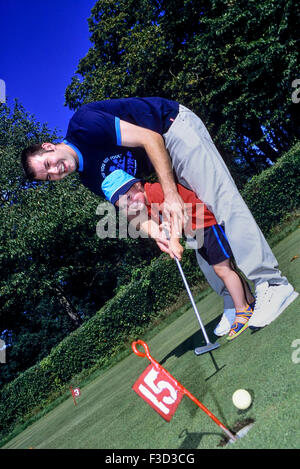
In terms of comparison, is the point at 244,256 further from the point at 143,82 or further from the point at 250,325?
the point at 143,82

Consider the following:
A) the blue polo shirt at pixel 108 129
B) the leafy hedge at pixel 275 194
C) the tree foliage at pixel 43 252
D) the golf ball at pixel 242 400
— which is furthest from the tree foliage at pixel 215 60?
the golf ball at pixel 242 400

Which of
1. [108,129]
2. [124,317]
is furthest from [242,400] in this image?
[124,317]

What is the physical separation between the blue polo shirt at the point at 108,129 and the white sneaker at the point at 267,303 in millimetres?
1511

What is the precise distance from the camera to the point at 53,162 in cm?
301

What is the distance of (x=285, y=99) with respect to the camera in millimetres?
18812

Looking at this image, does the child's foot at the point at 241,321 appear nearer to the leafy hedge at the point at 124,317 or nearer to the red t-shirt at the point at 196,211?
the red t-shirt at the point at 196,211

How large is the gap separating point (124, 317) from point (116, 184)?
29.8 ft

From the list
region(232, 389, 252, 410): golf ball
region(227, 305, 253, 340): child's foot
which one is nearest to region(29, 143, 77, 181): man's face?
region(227, 305, 253, 340): child's foot

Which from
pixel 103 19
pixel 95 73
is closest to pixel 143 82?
pixel 95 73

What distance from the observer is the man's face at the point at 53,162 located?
3.01 metres

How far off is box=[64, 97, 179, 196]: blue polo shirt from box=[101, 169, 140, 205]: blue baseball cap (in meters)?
0.07

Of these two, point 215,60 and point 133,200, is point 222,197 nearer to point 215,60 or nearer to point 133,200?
point 133,200

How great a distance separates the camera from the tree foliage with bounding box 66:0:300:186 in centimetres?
1738

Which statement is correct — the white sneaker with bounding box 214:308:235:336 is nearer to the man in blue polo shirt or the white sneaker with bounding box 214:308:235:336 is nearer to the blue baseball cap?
the man in blue polo shirt
